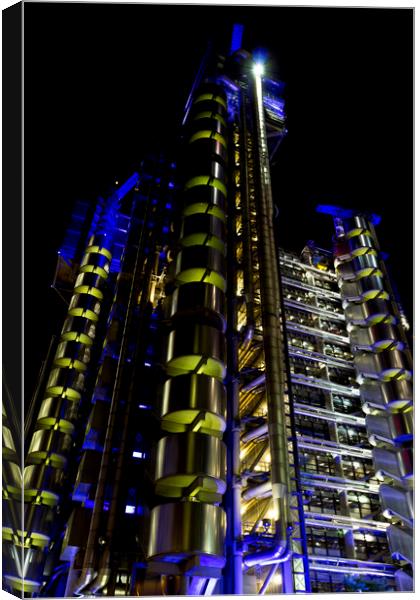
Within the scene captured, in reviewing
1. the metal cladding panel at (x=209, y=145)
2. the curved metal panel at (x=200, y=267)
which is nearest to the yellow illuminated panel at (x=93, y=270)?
the metal cladding panel at (x=209, y=145)

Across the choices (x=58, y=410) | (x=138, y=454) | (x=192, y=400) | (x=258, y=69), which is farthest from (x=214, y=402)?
(x=258, y=69)

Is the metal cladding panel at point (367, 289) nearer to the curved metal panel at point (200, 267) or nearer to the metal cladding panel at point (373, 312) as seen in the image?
the metal cladding panel at point (373, 312)

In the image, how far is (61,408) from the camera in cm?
2305

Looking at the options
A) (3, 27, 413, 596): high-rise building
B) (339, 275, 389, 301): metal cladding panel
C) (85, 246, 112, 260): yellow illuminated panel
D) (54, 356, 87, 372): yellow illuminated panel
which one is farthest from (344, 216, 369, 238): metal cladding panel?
(54, 356, 87, 372): yellow illuminated panel

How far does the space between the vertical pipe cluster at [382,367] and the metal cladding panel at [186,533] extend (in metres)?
9.18

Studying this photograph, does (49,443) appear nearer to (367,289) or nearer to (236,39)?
(367,289)

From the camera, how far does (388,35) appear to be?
12797 millimetres

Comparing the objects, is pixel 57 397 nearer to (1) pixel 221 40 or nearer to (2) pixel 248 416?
(2) pixel 248 416

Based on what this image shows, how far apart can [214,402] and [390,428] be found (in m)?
10.6

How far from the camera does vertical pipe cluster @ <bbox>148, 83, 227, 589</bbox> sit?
40.9 feet

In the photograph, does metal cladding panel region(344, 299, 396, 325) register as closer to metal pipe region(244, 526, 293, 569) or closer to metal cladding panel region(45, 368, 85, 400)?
metal cladding panel region(45, 368, 85, 400)

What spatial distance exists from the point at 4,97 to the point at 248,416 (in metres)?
13.2

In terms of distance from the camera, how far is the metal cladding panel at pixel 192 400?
48.6 feet

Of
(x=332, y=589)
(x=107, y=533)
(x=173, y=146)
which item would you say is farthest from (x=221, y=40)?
(x=332, y=589)
